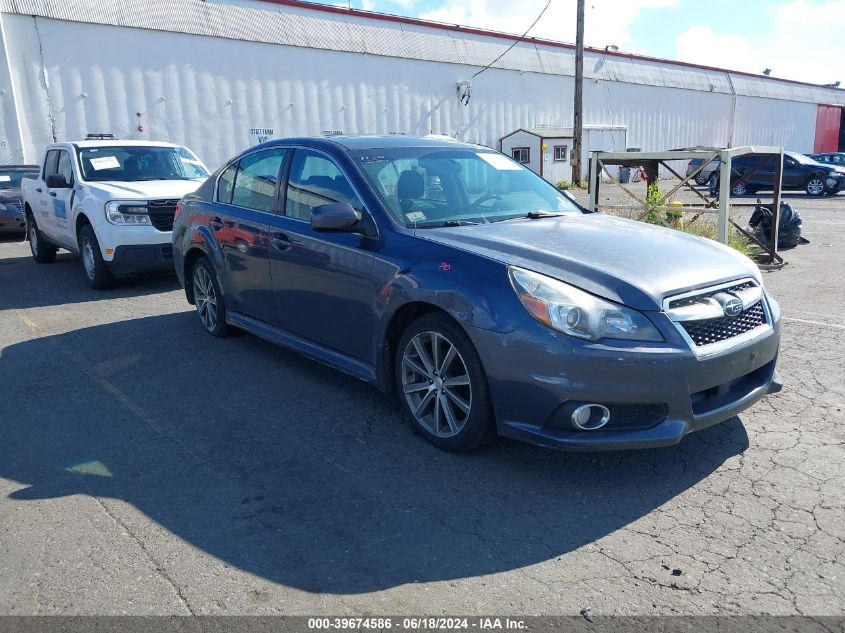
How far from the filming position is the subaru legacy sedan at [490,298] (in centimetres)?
337

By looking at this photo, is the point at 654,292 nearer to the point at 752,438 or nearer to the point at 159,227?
the point at 752,438

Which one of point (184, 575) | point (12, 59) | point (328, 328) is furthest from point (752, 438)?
point (12, 59)

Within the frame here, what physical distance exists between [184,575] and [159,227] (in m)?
6.33

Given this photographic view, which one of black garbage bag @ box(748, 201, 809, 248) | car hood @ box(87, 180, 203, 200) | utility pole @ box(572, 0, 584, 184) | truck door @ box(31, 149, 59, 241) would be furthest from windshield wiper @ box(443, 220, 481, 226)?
utility pole @ box(572, 0, 584, 184)

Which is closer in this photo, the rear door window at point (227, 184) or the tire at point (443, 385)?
the tire at point (443, 385)

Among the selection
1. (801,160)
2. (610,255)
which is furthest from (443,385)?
(801,160)

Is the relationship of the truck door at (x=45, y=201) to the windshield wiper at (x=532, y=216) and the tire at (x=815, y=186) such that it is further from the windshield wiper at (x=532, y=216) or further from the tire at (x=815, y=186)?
the tire at (x=815, y=186)

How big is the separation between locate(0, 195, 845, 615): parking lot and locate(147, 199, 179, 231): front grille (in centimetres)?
344

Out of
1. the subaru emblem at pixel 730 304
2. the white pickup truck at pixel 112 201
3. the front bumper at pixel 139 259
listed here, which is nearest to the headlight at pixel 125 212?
the white pickup truck at pixel 112 201

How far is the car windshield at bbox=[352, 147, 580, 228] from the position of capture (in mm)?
4480

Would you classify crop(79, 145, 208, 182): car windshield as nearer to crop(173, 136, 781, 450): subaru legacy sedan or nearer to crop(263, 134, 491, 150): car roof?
crop(173, 136, 781, 450): subaru legacy sedan

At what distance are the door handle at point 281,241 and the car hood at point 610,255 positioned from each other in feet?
4.11

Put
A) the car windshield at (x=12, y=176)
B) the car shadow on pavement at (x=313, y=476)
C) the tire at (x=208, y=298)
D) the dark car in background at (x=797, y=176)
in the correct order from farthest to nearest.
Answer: the dark car in background at (x=797, y=176) < the car windshield at (x=12, y=176) < the tire at (x=208, y=298) < the car shadow on pavement at (x=313, y=476)

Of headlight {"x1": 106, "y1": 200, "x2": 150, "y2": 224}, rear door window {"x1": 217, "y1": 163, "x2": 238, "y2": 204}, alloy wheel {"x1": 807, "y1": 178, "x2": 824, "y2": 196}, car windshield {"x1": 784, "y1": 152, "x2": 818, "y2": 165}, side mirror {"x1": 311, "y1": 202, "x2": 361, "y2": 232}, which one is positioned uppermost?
rear door window {"x1": 217, "y1": 163, "x2": 238, "y2": 204}
